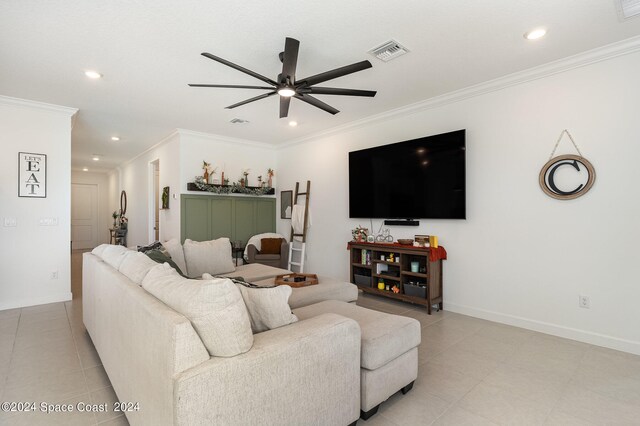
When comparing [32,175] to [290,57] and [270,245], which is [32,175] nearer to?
[270,245]

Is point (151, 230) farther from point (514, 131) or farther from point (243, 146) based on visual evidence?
point (514, 131)

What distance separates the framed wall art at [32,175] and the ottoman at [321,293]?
11.2ft

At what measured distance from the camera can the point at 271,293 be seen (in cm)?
176

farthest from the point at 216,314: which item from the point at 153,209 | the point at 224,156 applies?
the point at 153,209

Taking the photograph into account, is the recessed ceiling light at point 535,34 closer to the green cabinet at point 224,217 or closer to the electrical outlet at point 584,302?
the electrical outlet at point 584,302

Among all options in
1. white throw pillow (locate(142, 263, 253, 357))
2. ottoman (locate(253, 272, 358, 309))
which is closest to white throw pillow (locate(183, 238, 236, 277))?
ottoman (locate(253, 272, 358, 309))

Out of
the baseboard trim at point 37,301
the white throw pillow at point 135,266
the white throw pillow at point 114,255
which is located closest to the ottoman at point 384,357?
the white throw pillow at point 135,266

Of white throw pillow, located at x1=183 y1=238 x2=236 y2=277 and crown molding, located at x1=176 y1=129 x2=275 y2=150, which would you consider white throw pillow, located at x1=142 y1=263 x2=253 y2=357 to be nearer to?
white throw pillow, located at x1=183 y1=238 x2=236 y2=277

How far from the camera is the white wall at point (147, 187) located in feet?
19.6

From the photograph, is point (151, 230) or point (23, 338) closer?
point (23, 338)

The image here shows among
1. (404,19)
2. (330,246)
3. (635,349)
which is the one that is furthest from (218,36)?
(635,349)

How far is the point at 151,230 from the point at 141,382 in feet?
21.4

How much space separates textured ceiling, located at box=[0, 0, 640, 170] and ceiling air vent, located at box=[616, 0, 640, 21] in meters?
0.05

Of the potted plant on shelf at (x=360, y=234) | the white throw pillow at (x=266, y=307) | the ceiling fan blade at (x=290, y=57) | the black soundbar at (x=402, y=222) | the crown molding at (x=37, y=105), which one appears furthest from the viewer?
the potted plant on shelf at (x=360, y=234)
